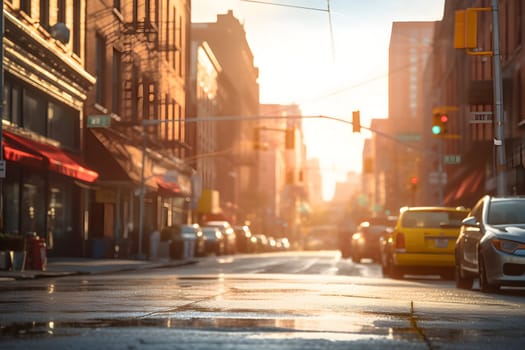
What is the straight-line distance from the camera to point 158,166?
53531 millimetres

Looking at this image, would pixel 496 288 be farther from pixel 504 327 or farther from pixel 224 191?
pixel 224 191

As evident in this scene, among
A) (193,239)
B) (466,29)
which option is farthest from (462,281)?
(193,239)

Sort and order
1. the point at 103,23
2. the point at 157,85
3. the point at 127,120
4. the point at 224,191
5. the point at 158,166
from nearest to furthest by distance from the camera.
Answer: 1. the point at 103,23
2. the point at 127,120
3. the point at 157,85
4. the point at 158,166
5. the point at 224,191

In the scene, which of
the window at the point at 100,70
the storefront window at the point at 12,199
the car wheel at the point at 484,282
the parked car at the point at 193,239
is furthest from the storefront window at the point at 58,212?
the car wheel at the point at 484,282

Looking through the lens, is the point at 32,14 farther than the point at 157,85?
No

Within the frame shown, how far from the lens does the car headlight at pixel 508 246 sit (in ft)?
50.0

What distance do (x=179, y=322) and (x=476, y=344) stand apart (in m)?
2.64

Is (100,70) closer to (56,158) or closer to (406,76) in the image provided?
(56,158)

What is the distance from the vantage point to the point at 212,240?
178ft

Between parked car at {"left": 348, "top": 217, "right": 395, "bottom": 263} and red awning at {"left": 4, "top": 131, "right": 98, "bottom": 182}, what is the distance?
1018 cm

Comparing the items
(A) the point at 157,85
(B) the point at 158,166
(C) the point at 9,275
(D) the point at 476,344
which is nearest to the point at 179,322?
(D) the point at 476,344

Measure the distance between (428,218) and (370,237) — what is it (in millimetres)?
15688

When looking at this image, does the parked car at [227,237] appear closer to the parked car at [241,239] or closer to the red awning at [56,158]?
the parked car at [241,239]

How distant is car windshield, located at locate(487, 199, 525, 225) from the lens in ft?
53.4
